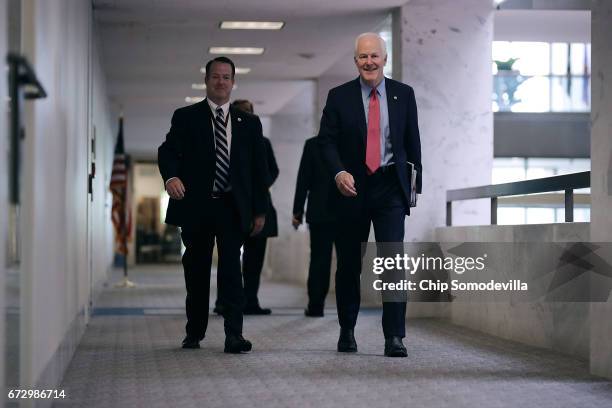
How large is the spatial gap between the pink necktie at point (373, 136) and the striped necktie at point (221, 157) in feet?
2.61

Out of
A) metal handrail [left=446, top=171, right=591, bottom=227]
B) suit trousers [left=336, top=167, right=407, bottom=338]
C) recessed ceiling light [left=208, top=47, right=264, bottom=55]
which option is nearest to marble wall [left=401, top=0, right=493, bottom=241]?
metal handrail [left=446, top=171, right=591, bottom=227]

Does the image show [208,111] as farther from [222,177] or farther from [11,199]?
[11,199]

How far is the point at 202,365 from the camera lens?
4902mm

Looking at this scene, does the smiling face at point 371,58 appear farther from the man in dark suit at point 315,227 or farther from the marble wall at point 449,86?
the marble wall at point 449,86

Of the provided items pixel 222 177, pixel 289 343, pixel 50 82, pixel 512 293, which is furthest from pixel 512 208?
pixel 50 82

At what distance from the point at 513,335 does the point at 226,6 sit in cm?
446

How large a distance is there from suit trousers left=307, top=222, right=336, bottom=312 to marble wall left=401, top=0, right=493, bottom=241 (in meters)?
1.00

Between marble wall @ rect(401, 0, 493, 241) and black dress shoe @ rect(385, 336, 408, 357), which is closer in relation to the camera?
black dress shoe @ rect(385, 336, 408, 357)

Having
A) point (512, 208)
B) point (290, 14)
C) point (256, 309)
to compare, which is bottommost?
point (256, 309)

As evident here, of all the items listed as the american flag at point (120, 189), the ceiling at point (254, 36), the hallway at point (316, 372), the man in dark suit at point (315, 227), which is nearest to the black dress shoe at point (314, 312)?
the man in dark suit at point (315, 227)

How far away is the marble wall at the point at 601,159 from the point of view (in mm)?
4473

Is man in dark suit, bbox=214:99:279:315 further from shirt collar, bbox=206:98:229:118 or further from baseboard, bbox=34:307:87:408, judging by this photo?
shirt collar, bbox=206:98:229:118

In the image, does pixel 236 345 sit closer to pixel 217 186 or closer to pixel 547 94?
pixel 217 186

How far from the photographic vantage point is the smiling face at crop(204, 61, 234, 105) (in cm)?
546
